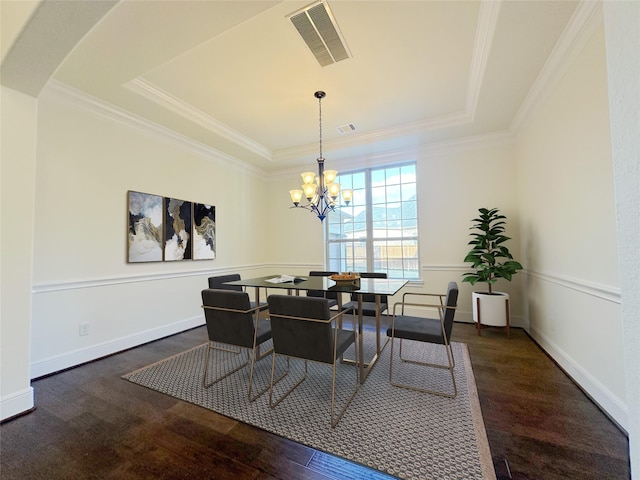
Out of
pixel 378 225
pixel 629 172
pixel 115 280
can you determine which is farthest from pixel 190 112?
pixel 629 172

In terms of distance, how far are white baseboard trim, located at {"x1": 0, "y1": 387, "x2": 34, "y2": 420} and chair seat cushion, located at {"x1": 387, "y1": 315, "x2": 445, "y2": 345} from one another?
287 cm

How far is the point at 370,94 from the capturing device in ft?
10.4

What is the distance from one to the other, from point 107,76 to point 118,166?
1.00m

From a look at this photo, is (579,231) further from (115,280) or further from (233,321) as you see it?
(115,280)

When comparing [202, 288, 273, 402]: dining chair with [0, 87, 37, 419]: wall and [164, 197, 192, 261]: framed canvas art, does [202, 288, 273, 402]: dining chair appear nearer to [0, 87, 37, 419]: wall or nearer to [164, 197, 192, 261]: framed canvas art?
[0, 87, 37, 419]: wall

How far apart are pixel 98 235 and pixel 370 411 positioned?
3.27m

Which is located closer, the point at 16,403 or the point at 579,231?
the point at 16,403

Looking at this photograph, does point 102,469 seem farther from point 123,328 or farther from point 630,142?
point 630,142

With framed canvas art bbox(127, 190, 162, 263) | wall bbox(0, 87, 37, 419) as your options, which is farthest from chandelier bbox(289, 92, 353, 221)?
wall bbox(0, 87, 37, 419)

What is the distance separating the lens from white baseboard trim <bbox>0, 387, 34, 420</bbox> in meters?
1.92

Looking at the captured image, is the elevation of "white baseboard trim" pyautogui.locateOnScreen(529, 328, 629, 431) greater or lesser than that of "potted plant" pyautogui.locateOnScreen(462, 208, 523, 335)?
lesser

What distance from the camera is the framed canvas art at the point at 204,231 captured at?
4.10 meters

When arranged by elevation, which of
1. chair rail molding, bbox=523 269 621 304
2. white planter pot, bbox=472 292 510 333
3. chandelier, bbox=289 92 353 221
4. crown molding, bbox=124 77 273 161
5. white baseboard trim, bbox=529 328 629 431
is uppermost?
crown molding, bbox=124 77 273 161

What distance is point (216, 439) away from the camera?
68.5 inches
